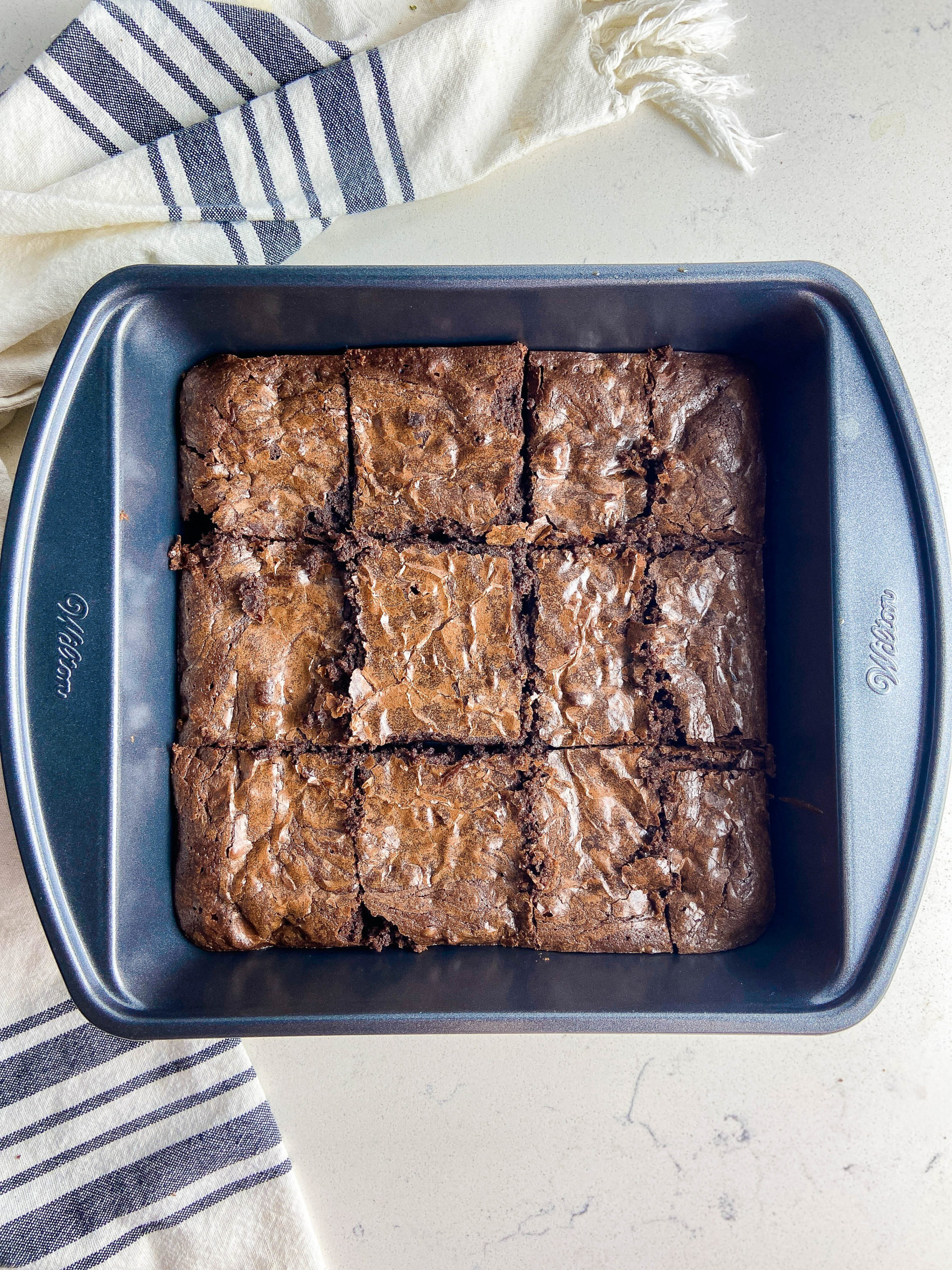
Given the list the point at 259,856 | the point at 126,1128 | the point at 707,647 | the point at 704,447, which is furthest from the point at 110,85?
the point at 126,1128

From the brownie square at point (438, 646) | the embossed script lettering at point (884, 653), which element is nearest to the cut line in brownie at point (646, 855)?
the brownie square at point (438, 646)

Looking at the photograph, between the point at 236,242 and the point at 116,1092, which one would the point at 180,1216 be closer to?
the point at 116,1092

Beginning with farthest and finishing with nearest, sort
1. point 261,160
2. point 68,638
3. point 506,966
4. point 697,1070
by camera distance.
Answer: point 697,1070
point 261,160
point 506,966
point 68,638

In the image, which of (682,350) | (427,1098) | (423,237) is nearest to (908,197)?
(682,350)

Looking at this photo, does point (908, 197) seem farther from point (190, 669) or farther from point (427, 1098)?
point (427, 1098)

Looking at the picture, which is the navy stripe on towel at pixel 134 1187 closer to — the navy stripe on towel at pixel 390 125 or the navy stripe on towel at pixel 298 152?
the navy stripe on towel at pixel 298 152

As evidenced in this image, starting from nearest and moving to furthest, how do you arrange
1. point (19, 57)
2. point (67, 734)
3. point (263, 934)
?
point (67, 734)
point (263, 934)
point (19, 57)

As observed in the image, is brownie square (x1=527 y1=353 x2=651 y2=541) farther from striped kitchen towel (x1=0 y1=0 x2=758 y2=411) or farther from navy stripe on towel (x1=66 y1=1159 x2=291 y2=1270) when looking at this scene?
navy stripe on towel (x1=66 y1=1159 x2=291 y2=1270)
